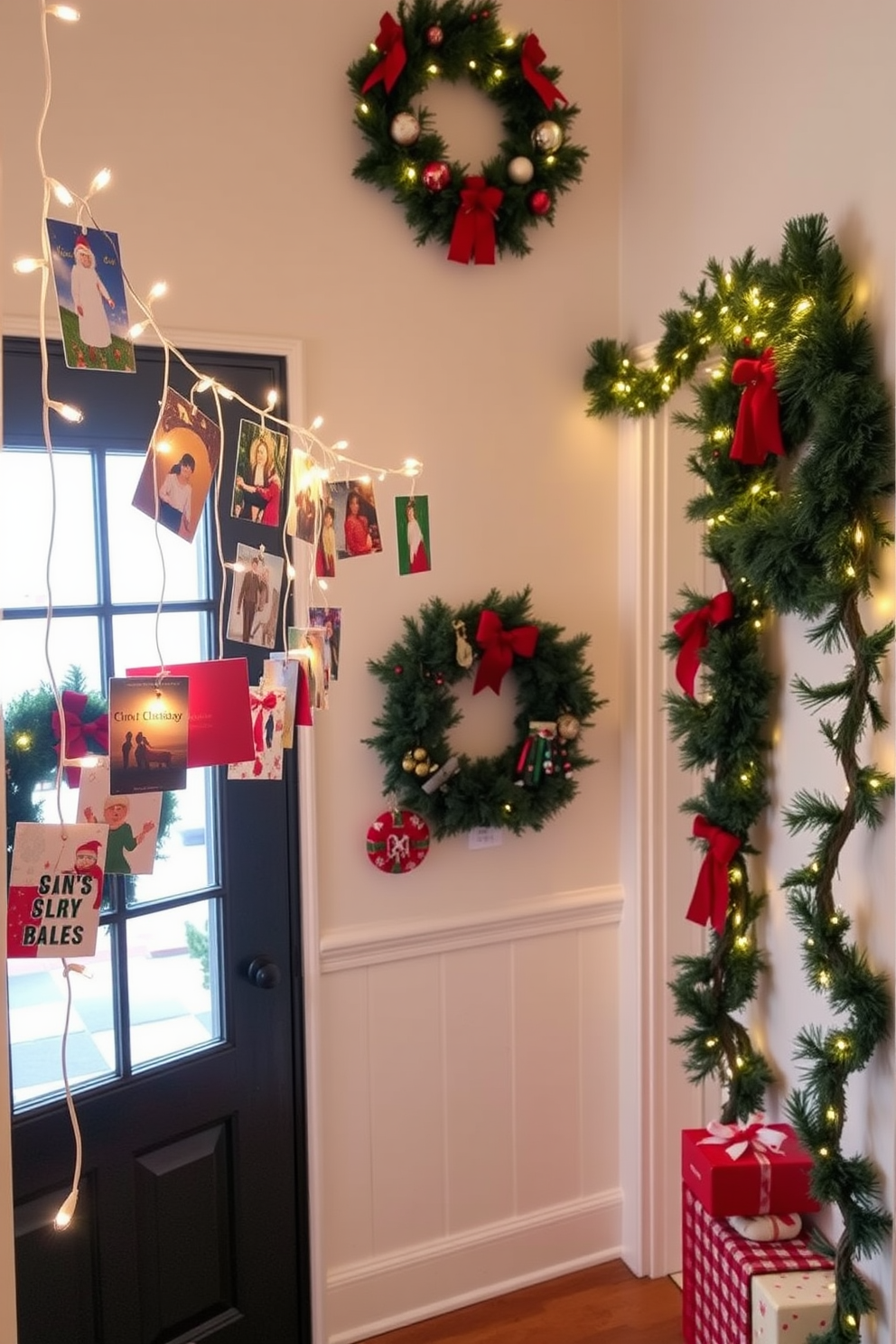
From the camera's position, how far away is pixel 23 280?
2043mm

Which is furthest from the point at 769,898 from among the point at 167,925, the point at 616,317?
the point at 616,317

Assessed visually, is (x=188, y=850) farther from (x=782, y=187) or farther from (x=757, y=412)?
(x=782, y=187)

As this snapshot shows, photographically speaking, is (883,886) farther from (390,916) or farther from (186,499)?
(186,499)

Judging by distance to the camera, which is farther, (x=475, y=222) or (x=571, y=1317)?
(x=571, y=1317)

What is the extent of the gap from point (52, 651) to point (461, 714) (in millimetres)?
896

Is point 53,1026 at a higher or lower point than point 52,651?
lower

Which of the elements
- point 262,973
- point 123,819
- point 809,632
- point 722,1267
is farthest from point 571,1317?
point 123,819

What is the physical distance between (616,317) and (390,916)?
4.96 feet

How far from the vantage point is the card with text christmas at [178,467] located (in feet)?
4.17

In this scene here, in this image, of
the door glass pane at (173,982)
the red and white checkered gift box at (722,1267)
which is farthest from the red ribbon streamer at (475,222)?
the red and white checkered gift box at (722,1267)

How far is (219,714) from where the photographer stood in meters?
1.33

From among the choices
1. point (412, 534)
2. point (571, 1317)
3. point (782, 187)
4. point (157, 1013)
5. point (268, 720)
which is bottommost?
point (571, 1317)

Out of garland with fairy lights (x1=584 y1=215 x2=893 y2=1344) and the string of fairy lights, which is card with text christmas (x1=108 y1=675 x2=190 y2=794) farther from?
garland with fairy lights (x1=584 y1=215 x2=893 y2=1344)

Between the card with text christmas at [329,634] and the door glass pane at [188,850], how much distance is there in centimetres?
73
